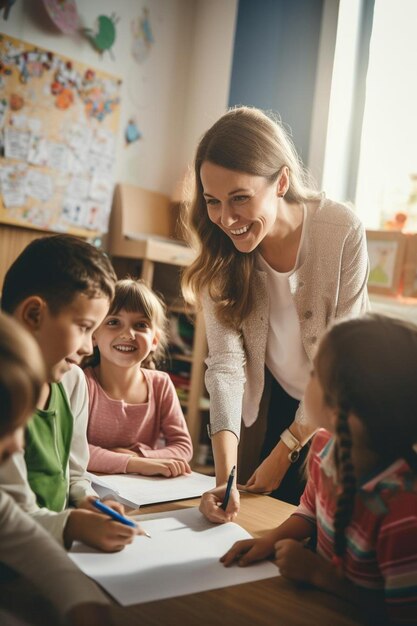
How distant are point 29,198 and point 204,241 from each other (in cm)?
188

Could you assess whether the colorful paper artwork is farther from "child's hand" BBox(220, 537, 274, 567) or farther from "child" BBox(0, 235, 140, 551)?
"child's hand" BBox(220, 537, 274, 567)

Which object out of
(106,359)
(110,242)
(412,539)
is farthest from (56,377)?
(110,242)

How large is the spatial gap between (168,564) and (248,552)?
0.40 ft

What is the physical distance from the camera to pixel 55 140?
10.9 ft

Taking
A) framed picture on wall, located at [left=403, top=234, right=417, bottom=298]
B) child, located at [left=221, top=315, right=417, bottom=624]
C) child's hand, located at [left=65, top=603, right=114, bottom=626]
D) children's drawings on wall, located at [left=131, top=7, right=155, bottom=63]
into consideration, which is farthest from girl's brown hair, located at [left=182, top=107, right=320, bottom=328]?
children's drawings on wall, located at [left=131, top=7, right=155, bottom=63]

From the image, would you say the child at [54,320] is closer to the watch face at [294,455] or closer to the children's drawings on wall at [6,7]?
the watch face at [294,455]

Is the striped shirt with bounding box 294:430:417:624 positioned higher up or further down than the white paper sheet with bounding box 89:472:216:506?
higher up

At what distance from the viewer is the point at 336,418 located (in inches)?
33.2

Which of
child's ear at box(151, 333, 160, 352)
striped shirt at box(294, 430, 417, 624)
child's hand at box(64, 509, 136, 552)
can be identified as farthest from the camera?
child's ear at box(151, 333, 160, 352)

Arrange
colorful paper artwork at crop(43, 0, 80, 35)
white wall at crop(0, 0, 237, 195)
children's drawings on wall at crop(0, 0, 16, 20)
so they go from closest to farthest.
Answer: children's drawings on wall at crop(0, 0, 16, 20)
colorful paper artwork at crop(43, 0, 80, 35)
white wall at crop(0, 0, 237, 195)

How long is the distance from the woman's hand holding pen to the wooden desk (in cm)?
43

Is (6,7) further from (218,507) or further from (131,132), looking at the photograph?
(218,507)

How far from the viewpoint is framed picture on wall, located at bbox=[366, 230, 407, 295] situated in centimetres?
288

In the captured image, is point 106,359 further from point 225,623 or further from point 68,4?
point 68,4
